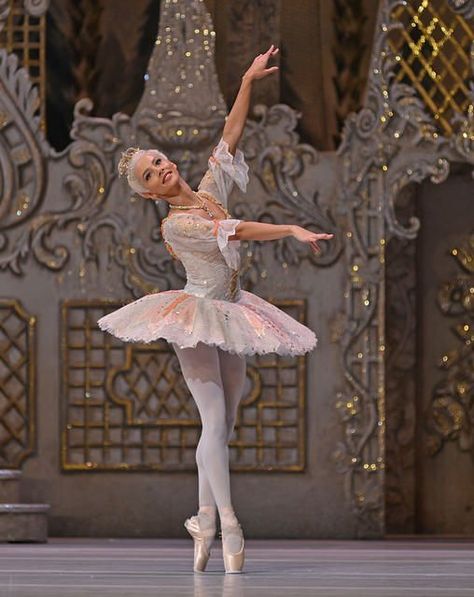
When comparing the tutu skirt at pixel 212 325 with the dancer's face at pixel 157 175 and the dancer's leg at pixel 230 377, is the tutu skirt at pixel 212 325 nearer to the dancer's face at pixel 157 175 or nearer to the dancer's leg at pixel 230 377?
the dancer's leg at pixel 230 377

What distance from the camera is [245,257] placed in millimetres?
9133

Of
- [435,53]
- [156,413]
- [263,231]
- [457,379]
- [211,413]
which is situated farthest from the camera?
[457,379]

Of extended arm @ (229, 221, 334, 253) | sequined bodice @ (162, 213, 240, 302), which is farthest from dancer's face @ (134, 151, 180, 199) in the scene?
extended arm @ (229, 221, 334, 253)

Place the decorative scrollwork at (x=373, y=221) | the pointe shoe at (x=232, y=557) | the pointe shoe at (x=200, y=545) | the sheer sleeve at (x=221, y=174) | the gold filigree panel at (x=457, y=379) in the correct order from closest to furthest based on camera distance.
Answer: the pointe shoe at (x=232, y=557) < the pointe shoe at (x=200, y=545) < the sheer sleeve at (x=221, y=174) < the decorative scrollwork at (x=373, y=221) < the gold filigree panel at (x=457, y=379)

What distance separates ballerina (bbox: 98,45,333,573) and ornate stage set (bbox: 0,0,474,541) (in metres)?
2.80

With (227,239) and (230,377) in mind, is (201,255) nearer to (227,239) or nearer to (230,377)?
(227,239)

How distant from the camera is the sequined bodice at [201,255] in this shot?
6.07 meters

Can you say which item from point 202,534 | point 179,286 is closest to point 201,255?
point 202,534

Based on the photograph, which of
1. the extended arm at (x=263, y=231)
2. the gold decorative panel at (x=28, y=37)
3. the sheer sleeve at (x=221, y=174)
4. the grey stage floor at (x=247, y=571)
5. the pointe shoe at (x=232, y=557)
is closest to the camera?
the grey stage floor at (x=247, y=571)

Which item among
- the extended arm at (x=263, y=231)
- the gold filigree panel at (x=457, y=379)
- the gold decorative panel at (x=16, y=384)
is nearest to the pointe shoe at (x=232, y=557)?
the extended arm at (x=263, y=231)

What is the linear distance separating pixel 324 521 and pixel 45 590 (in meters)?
4.19

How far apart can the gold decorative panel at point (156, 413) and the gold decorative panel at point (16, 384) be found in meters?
0.18

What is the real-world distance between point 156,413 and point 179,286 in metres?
0.69

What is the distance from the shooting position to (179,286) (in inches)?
361
